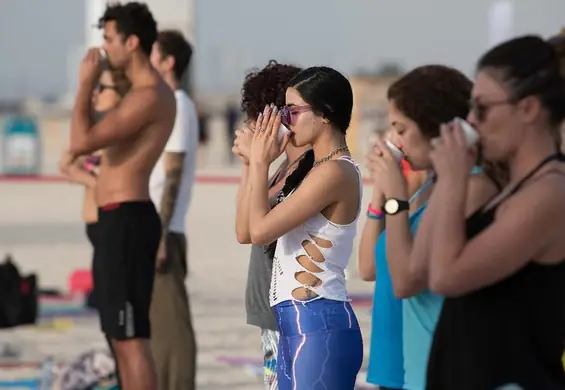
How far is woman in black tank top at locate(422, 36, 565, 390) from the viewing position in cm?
290

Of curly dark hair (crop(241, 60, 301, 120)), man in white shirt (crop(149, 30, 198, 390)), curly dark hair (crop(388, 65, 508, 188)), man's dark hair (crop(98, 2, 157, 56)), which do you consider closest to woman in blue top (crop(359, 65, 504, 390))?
curly dark hair (crop(388, 65, 508, 188))

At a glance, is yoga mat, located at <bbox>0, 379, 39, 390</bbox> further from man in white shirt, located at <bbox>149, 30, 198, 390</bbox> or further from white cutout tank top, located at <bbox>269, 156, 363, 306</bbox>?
white cutout tank top, located at <bbox>269, 156, 363, 306</bbox>

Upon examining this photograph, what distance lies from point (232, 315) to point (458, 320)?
25.2 ft

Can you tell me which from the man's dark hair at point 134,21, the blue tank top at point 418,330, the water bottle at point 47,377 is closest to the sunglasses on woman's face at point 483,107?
the blue tank top at point 418,330

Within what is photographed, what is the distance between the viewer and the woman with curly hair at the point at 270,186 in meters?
4.46

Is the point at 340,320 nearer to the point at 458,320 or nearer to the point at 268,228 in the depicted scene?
the point at 268,228

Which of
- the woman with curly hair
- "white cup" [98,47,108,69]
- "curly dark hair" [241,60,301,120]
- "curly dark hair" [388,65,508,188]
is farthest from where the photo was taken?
"white cup" [98,47,108,69]

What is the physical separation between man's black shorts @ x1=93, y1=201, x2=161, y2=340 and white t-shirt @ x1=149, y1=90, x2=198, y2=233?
2.28ft

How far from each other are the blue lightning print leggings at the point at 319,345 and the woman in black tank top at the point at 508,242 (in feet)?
3.89

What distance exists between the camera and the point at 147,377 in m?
5.91

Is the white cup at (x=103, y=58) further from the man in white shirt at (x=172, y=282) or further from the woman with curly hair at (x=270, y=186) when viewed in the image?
the woman with curly hair at (x=270, y=186)

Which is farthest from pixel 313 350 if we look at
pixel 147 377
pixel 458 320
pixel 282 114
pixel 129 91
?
pixel 129 91

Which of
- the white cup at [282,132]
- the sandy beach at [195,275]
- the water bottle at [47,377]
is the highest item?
the white cup at [282,132]

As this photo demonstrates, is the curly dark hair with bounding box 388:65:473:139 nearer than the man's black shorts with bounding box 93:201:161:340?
Yes
